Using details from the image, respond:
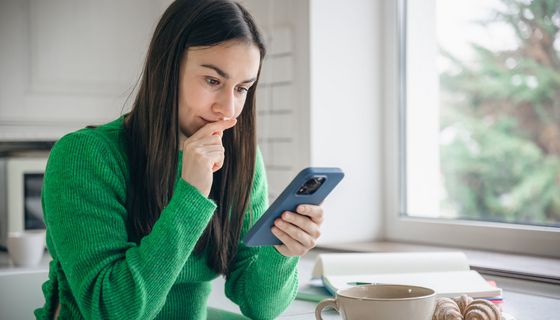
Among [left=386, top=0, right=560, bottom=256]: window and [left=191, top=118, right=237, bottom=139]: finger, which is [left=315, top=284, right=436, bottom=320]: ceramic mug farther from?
[left=386, top=0, right=560, bottom=256]: window

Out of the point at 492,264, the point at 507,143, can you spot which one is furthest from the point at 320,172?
the point at 507,143

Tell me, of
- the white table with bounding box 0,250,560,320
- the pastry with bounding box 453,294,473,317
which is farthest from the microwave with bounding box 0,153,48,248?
the pastry with bounding box 453,294,473,317

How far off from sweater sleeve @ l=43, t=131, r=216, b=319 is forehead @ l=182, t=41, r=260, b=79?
0.64ft

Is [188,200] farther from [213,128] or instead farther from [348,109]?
[348,109]

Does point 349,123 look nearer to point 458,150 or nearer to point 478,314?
point 478,314

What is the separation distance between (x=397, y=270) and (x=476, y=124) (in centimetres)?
365

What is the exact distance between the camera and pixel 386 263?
4.50 feet

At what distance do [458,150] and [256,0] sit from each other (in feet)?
9.93

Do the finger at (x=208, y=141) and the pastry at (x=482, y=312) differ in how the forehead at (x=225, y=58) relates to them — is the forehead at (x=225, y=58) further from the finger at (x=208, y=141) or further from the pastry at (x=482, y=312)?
the pastry at (x=482, y=312)

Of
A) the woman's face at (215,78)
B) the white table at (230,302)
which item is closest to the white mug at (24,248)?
the white table at (230,302)

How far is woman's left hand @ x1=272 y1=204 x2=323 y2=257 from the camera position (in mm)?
988

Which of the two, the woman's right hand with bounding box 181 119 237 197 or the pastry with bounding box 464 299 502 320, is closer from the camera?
the pastry with bounding box 464 299 502 320

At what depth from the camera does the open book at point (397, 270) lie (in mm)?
1238

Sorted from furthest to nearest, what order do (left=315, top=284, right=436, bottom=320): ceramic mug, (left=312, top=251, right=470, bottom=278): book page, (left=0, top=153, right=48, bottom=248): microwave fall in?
(left=0, top=153, right=48, bottom=248): microwave < (left=312, top=251, right=470, bottom=278): book page < (left=315, top=284, right=436, bottom=320): ceramic mug
